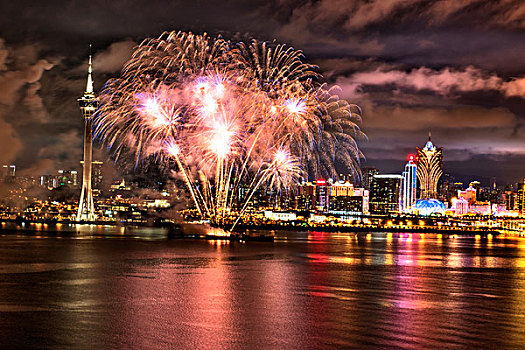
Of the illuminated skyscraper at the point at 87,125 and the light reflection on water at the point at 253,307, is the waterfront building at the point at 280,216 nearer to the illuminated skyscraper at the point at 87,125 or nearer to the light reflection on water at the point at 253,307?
the illuminated skyscraper at the point at 87,125

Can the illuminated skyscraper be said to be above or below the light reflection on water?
above

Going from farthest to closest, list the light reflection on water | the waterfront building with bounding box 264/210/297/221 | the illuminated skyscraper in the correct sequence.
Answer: the waterfront building with bounding box 264/210/297/221 < the illuminated skyscraper < the light reflection on water

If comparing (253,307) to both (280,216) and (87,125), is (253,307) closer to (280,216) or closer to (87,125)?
(87,125)

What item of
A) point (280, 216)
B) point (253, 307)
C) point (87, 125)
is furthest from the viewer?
point (280, 216)

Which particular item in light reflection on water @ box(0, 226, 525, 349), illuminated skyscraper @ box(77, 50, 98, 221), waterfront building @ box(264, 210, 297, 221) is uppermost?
illuminated skyscraper @ box(77, 50, 98, 221)

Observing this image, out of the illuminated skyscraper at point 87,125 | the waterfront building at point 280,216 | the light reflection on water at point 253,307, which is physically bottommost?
the light reflection on water at point 253,307

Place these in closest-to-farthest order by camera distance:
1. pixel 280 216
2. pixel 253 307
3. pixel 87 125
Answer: pixel 253 307
pixel 87 125
pixel 280 216

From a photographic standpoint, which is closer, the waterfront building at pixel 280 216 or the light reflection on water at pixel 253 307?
the light reflection on water at pixel 253 307

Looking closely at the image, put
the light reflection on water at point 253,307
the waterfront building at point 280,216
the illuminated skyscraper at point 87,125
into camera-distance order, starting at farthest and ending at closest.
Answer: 1. the waterfront building at point 280,216
2. the illuminated skyscraper at point 87,125
3. the light reflection on water at point 253,307

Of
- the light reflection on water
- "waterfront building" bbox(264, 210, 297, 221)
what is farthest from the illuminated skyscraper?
the light reflection on water

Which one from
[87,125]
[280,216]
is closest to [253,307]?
[87,125]

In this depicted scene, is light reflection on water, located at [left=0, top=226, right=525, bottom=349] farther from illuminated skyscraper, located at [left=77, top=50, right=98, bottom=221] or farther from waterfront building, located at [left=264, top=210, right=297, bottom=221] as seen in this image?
waterfront building, located at [left=264, top=210, right=297, bottom=221]

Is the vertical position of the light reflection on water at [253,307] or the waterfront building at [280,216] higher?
the waterfront building at [280,216]

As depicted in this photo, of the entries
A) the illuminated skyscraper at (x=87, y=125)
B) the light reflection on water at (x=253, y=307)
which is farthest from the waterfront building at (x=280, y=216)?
the light reflection on water at (x=253, y=307)
